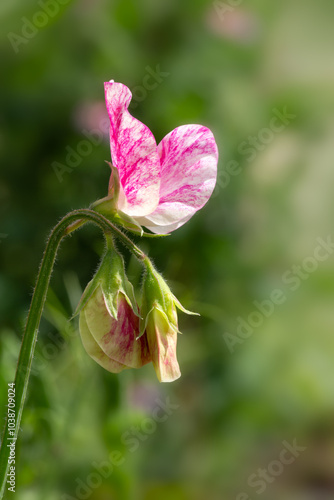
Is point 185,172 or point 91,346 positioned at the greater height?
point 185,172

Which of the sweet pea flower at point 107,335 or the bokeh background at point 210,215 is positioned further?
the bokeh background at point 210,215

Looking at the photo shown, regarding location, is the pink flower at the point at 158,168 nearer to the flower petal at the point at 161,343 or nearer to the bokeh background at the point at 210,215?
the flower petal at the point at 161,343

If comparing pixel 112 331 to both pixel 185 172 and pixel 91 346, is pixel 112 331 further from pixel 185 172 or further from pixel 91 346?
pixel 185 172

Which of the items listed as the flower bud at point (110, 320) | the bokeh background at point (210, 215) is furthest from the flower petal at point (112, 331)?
the bokeh background at point (210, 215)

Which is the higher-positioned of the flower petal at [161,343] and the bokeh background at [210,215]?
the flower petal at [161,343]

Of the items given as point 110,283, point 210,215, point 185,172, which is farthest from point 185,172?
point 210,215

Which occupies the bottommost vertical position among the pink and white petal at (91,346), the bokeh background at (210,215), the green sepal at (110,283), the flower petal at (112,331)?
the bokeh background at (210,215)

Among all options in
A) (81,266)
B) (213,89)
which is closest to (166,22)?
(213,89)

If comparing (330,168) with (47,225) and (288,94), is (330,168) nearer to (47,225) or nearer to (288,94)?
(288,94)
